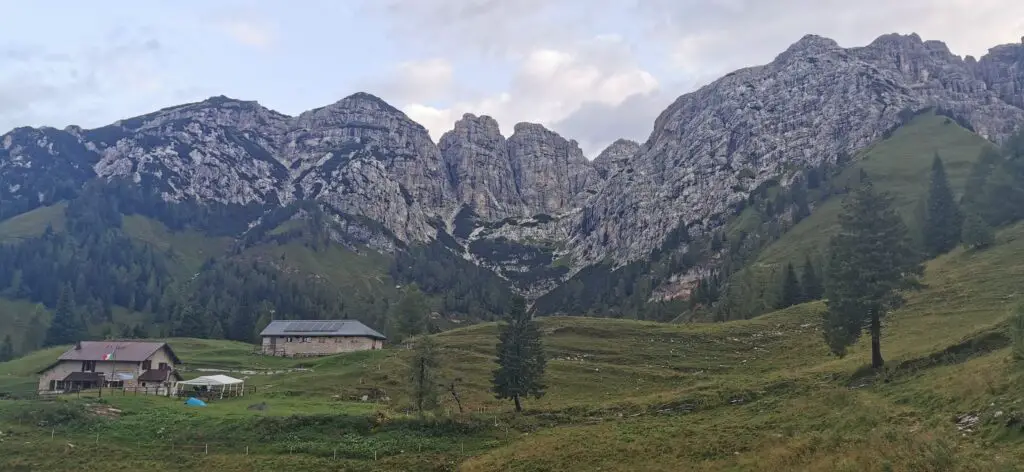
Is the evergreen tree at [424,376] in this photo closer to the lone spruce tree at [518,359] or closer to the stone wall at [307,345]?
the lone spruce tree at [518,359]

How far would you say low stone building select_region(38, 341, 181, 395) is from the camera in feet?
265

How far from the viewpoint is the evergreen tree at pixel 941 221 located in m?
111

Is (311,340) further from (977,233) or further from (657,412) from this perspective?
(977,233)

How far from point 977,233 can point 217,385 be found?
105847 mm

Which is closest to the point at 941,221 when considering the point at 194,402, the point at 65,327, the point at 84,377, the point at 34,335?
the point at 194,402

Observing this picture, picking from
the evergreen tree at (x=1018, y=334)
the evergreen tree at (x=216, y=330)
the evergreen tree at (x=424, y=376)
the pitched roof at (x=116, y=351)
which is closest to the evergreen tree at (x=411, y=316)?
the pitched roof at (x=116, y=351)

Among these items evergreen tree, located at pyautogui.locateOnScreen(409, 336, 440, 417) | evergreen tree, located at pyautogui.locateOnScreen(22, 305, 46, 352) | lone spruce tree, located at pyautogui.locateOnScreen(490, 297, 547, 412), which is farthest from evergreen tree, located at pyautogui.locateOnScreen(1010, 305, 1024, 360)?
evergreen tree, located at pyautogui.locateOnScreen(22, 305, 46, 352)

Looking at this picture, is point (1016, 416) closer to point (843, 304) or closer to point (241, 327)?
point (843, 304)

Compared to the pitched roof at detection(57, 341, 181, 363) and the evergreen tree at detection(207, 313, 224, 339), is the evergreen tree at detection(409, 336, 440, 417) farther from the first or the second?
the evergreen tree at detection(207, 313, 224, 339)

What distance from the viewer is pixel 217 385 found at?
7531 cm

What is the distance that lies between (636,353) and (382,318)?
310 feet

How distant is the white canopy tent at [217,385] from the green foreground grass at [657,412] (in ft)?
8.66

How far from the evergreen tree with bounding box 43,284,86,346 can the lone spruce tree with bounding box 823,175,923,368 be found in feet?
553

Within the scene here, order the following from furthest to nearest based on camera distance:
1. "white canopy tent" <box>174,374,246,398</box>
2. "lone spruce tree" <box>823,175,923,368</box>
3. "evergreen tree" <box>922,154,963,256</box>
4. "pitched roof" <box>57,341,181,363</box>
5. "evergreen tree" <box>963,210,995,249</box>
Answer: "evergreen tree" <box>922,154,963,256</box> < "evergreen tree" <box>963,210,995,249</box> < "pitched roof" <box>57,341,181,363</box> < "white canopy tent" <box>174,374,246,398</box> < "lone spruce tree" <box>823,175,923,368</box>
